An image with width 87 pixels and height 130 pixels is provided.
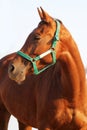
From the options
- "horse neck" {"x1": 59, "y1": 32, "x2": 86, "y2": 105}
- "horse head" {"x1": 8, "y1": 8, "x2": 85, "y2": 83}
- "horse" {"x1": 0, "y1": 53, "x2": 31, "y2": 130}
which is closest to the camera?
"horse head" {"x1": 8, "y1": 8, "x2": 85, "y2": 83}

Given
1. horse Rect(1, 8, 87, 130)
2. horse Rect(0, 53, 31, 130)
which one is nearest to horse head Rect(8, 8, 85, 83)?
horse Rect(1, 8, 87, 130)

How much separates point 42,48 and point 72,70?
20.3 inches

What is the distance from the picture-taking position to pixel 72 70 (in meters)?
4.84

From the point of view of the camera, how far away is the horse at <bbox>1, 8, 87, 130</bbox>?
15.0 feet

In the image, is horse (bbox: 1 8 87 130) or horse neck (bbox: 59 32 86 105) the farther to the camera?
horse neck (bbox: 59 32 86 105)

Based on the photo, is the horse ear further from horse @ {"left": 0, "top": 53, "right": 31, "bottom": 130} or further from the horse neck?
horse @ {"left": 0, "top": 53, "right": 31, "bottom": 130}

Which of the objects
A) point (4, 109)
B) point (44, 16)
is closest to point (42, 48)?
point (44, 16)

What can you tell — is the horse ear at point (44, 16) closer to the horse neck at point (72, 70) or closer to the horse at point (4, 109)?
the horse neck at point (72, 70)

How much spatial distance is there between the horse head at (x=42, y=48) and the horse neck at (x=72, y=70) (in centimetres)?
1

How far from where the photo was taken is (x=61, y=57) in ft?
15.5

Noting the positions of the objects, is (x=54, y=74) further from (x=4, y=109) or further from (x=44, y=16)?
(x=4, y=109)

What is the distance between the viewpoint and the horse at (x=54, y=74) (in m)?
4.59

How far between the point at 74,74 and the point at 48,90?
18.5 inches

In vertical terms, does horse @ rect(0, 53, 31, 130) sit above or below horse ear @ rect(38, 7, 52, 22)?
below
